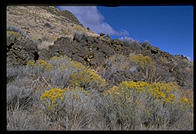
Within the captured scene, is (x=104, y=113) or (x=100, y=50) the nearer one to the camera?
(x=104, y=113)

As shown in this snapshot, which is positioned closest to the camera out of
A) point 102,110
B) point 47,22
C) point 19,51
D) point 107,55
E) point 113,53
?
point 102,110

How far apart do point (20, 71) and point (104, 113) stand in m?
2.72

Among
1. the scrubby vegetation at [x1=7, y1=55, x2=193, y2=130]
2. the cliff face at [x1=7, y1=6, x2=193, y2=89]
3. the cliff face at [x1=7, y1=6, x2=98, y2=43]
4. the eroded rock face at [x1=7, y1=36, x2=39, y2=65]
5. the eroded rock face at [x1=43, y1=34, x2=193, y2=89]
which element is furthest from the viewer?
the cliff face at [x1=7, y1=6, x2=98, y2=43]

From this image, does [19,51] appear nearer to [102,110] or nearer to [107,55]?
[102,110]

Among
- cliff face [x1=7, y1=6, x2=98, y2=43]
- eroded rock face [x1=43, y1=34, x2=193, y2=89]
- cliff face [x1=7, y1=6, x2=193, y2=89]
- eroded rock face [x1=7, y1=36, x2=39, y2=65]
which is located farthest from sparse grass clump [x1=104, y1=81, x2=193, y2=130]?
cliff face [x1=7, y1=6, x2=98, y2=43]

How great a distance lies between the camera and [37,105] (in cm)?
285

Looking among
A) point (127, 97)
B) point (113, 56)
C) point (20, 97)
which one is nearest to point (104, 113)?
point (127, 97)

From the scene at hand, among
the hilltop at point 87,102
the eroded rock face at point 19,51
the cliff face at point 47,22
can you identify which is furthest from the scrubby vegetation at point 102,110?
the cliff face at point 47,22

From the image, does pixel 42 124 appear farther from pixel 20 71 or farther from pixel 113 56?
pixel 113 56

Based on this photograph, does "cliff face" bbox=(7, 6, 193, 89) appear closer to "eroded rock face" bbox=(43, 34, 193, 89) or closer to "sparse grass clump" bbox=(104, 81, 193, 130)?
"eroded rock face" bbox=(43, 34, 193, 89)

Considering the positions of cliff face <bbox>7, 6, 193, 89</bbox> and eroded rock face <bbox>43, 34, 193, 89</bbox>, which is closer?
→ cliff face <bbox>7, 6, 193, 89</bbox>

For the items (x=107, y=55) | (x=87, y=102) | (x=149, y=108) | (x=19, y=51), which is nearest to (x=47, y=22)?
(x=107, y=55)
